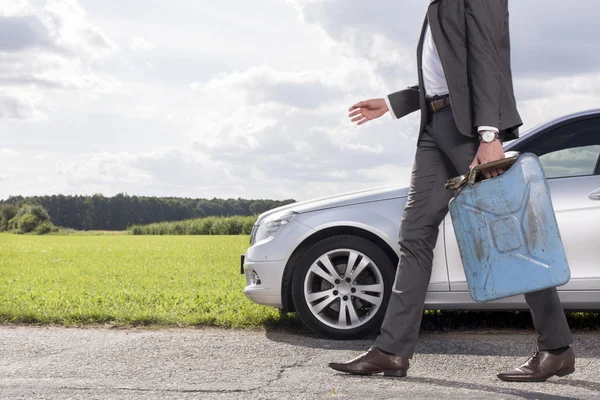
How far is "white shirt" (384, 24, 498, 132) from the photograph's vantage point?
400cm

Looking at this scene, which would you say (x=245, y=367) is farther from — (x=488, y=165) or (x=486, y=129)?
(x=486, y=129)

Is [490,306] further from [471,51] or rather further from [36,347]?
[36,347]

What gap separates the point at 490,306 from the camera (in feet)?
17.9

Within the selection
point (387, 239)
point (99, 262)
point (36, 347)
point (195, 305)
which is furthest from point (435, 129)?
point (99, 262)

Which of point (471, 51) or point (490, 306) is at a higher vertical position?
point (471, 51)

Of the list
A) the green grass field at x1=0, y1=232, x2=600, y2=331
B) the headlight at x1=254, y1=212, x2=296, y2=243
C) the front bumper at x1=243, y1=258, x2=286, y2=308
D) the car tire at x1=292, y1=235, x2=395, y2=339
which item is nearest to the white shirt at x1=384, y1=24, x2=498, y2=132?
the car tire at x1=292, y1=235, x2=395, y2=339

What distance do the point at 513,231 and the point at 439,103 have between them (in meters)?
0.78

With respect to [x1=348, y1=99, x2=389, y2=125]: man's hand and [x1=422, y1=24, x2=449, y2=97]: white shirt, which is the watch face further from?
[x1=348, y1=99, x2=389, y2=125]: man's hand

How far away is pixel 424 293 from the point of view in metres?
4.07

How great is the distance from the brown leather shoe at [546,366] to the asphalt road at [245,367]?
0.06 metres

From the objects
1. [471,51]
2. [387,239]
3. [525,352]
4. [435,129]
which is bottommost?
[525,352]

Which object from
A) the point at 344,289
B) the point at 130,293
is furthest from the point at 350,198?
the point at 130,293

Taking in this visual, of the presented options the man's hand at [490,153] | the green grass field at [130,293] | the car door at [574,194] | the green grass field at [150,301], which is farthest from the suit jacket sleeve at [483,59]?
the green grass field at [130,293]

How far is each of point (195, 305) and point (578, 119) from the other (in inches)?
157
